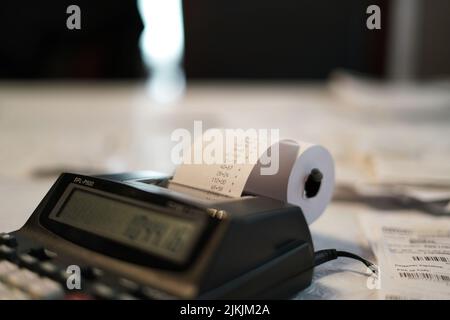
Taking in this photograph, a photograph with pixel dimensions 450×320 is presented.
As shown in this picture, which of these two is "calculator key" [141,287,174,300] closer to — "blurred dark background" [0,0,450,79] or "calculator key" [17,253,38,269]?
"calculator key" [17,253,38,269]

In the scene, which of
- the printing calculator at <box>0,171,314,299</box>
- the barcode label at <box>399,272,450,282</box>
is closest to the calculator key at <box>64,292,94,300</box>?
the printing calculator at <box>0,171,314,299</box>

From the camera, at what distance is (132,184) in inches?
21.3

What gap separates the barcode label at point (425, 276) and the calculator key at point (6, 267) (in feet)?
1.38

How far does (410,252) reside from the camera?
0.65 meters

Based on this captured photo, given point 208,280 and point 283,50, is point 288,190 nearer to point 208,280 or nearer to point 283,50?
point 208,280

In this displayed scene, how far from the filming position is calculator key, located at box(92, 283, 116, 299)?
1.41 ft

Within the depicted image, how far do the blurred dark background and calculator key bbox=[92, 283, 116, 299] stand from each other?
301 centimetres

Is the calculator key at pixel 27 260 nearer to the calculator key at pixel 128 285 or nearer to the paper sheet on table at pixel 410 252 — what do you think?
the calculator key at pixel 128 285

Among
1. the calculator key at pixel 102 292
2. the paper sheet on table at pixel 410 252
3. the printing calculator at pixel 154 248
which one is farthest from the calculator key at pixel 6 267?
the paper sheet on table at pixel 410 252

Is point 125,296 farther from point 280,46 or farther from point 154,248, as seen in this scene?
point 280,46

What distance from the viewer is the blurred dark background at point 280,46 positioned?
134 inches

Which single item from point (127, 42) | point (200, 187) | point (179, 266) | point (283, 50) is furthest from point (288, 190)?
point (283, 50)

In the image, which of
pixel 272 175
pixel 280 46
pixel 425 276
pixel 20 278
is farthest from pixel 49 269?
pixel 280 46

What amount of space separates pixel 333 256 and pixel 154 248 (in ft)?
0.83
